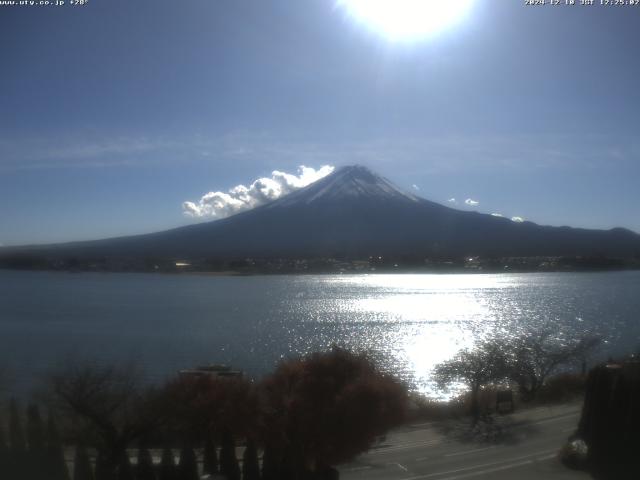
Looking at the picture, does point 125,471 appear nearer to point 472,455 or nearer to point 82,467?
point 82,467

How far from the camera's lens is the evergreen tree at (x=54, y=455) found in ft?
15.9

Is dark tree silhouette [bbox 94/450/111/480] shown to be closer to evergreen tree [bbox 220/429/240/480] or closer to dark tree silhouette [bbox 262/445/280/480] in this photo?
evergreen tree [bbox 220/429/240/480]

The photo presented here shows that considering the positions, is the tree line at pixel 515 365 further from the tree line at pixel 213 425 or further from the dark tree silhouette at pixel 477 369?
the tree line at pixel 213 425

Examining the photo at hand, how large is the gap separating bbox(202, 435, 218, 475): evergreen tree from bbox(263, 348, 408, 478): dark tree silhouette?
0.42 m

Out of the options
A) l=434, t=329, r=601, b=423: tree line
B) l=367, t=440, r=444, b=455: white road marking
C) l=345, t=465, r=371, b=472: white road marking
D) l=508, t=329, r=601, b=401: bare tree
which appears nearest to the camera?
l=345, t=465, r=371, b=472: white road marking

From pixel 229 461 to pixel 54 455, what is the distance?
4.02 ft

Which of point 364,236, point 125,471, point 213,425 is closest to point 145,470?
point 125,471

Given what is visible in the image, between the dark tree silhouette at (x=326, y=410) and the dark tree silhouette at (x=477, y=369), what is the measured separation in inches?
135

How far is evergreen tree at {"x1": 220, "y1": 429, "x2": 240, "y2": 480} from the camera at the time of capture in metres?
5.11

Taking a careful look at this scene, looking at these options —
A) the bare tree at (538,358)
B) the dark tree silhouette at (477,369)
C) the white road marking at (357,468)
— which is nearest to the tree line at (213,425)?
the white road marking at (357,468)

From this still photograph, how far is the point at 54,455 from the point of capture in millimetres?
4996

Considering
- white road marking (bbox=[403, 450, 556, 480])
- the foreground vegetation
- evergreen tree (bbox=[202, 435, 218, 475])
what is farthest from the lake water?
white road marking (bbox=[403, 450, 556, 480])

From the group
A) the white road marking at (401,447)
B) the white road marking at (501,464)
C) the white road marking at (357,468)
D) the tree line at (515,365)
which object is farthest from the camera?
the tree line at (515,365)

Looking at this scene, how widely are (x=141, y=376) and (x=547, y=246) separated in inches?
1666
